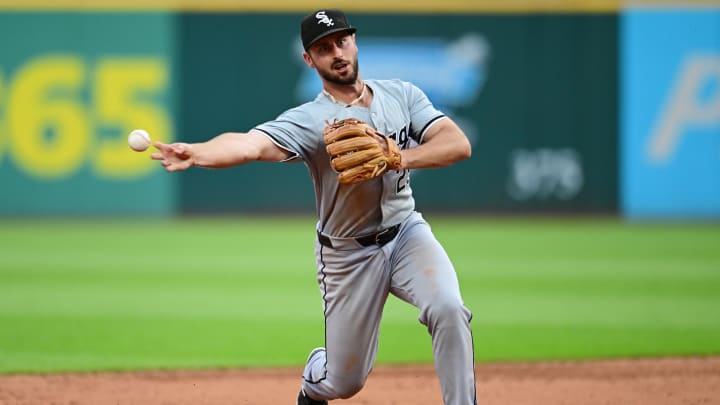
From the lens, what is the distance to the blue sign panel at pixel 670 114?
17.1 metres

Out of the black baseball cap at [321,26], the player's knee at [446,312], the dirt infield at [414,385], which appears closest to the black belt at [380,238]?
the player's knee at [446,312]

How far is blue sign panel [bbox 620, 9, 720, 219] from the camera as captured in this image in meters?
17.1

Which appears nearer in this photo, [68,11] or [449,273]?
[449,273]

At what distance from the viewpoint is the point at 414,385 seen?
6.51 m

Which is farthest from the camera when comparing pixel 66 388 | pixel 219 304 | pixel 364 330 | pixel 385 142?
pixel 219 304

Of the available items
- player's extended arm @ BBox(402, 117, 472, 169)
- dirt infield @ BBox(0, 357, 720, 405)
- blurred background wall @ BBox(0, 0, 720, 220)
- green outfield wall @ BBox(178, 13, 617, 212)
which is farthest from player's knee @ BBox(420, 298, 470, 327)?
green outfield wall @ BBox(178, 13, 617, 212)

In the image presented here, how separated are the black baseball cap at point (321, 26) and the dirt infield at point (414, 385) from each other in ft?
6.90

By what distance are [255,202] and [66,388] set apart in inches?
420

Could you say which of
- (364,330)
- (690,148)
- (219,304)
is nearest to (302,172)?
(690,148)

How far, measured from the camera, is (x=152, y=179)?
16.6 m

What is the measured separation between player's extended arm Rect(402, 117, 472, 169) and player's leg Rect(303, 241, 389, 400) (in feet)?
1.62

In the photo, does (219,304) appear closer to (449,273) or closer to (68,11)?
(449,273)

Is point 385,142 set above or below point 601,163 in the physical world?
above

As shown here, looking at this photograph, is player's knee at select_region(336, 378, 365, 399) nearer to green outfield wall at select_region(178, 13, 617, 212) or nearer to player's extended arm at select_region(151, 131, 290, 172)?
player's extended arm at select_region(151, 131, 290, 172)
